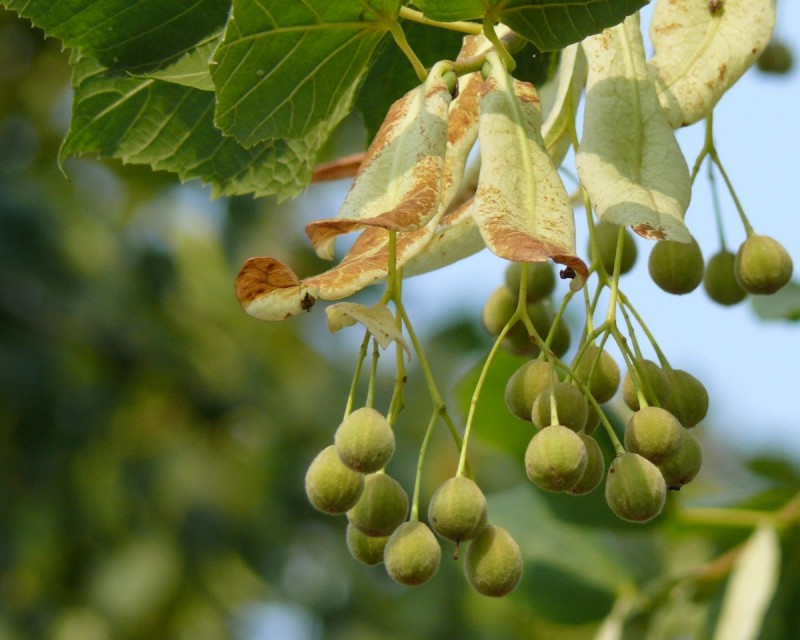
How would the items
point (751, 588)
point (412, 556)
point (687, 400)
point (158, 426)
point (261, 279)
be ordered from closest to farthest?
point (261, 279), point (412, 556), point (687, 400), point (751, 588), point (158, 426)

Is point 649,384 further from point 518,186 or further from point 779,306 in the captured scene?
point 779,306

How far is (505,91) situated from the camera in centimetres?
97

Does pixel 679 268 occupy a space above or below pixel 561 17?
below

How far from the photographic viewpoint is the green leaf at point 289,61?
102cm

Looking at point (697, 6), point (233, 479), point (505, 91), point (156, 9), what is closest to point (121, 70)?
point (156, 9)

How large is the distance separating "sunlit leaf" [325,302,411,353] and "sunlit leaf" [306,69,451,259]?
0.05 m

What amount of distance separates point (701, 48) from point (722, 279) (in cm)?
33

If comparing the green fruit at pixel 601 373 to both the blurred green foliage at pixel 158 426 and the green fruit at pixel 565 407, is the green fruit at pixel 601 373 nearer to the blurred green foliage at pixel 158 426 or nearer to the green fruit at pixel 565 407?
the green fruit at pixel 565 407

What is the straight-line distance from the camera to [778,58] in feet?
6.11

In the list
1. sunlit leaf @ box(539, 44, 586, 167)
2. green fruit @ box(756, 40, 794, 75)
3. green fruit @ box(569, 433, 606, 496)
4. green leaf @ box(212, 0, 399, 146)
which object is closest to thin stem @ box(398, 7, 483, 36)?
green leaf @ box(212, 0, 399, 146)

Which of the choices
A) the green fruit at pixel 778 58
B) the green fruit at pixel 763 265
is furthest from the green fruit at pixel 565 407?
the green fruit at pixel 778 58

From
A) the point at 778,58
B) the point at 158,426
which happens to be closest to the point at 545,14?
the point at 778,58

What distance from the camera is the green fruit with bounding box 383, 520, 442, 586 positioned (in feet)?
3.23

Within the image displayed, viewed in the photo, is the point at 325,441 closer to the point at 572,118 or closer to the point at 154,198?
the point at 154,198
